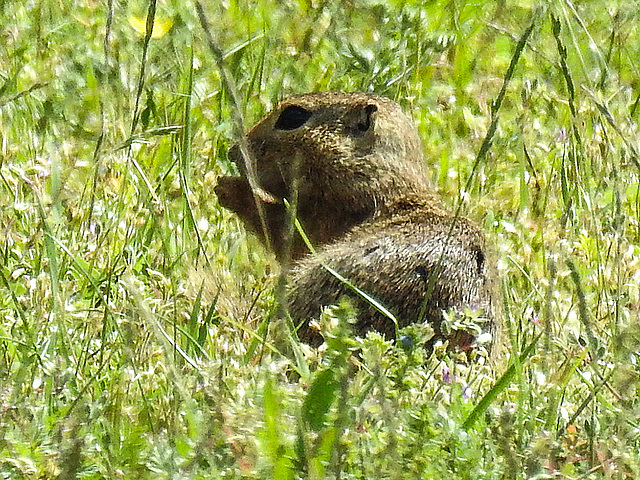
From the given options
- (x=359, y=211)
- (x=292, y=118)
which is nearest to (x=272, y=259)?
(x=359, y=211)

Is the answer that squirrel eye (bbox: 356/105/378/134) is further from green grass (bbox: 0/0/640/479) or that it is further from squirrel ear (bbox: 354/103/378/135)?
green grass (bbox: 0/0/640/479)

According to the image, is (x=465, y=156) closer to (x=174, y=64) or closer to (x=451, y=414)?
(x=174, y=64)

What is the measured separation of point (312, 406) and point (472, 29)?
4.48 m

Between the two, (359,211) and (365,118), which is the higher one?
(365,118)

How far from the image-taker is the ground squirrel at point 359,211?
11.9 feet

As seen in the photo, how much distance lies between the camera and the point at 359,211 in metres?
4.38

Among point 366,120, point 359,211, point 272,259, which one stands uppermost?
point 366,120

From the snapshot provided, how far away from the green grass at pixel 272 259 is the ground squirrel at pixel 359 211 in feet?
0.51

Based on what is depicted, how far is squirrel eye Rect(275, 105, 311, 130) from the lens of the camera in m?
4.63

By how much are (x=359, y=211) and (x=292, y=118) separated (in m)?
0.49

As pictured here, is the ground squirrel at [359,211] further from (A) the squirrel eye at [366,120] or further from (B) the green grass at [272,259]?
(B) the green grass at [272,259]

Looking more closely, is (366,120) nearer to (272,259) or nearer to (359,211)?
(359,211)

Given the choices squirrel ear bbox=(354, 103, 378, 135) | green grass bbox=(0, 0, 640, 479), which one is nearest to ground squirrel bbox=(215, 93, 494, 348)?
squirrel ear bbox=(354, 103, 378, 135)

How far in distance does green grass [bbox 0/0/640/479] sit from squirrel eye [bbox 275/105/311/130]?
1.17 ft
